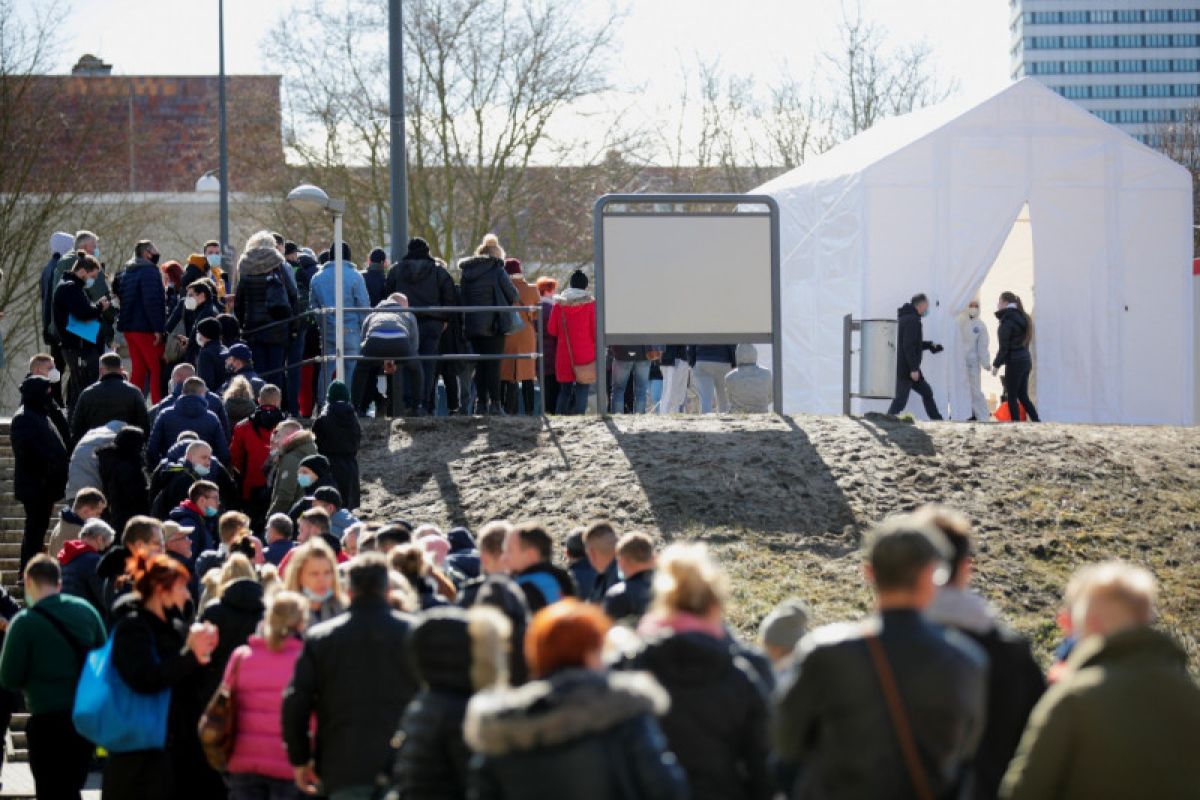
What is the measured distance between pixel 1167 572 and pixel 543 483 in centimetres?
518

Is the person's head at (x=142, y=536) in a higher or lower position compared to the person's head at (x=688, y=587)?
lower

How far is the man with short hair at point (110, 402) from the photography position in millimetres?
15578

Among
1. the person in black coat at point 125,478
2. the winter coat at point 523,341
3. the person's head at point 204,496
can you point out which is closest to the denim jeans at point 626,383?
the winter coat at point 523,341

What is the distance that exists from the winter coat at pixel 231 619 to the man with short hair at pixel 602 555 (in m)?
1.62

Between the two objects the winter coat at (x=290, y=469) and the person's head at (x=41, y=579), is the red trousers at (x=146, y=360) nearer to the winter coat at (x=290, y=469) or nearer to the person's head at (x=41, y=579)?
the winter coat at (x=290, y=469)

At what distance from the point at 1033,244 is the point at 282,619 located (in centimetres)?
1737

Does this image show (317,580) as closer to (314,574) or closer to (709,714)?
(314,574)

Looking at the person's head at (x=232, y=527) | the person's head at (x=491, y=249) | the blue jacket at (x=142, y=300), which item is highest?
the person's head at (x=491, y=249)

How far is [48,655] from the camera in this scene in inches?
379

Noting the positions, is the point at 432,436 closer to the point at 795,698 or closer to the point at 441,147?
the point at 795,698

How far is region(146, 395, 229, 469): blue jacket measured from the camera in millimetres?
15070

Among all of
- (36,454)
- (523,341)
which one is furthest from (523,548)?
(523,341)

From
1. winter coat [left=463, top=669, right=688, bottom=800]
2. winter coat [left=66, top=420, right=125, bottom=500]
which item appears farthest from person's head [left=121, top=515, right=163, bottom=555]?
winter coat [left=463, top=669, right=688, bottom=800]

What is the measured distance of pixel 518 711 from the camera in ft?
17.0
